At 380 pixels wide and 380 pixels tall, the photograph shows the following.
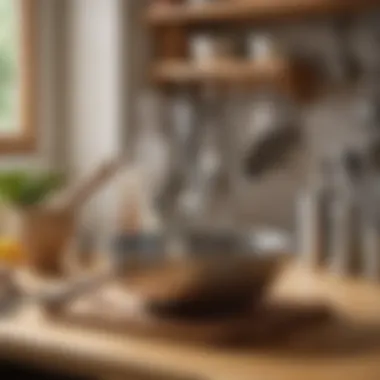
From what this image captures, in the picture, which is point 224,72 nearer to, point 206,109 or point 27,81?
point 206,109

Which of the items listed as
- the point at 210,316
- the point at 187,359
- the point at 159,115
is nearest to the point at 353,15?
the point at 159,115

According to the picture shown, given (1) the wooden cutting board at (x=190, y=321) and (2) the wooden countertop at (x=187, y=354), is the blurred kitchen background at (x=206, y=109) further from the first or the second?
(2) the wooden countertop at (x=187, y=354)

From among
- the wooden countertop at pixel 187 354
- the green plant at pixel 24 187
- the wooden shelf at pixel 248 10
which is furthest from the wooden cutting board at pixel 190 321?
the wooden shelf at pixel 248 10

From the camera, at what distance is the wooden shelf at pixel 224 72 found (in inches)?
97.7

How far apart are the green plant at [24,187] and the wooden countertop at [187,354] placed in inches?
15.0

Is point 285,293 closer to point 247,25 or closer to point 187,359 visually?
point 187,359

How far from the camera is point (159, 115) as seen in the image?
9.26 feet

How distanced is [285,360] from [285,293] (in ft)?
1.51

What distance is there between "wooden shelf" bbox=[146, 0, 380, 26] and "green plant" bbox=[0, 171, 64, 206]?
1.75ft

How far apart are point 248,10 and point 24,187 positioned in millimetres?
633

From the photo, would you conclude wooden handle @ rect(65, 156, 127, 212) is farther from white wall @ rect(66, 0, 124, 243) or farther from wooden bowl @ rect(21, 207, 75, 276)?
white wall @ rect(66, 0, 124, 243)

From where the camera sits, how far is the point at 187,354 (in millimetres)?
1767

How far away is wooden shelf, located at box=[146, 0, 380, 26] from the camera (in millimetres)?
2365

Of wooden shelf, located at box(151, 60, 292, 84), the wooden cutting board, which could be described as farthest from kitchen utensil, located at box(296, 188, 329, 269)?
the wooden cutting board
